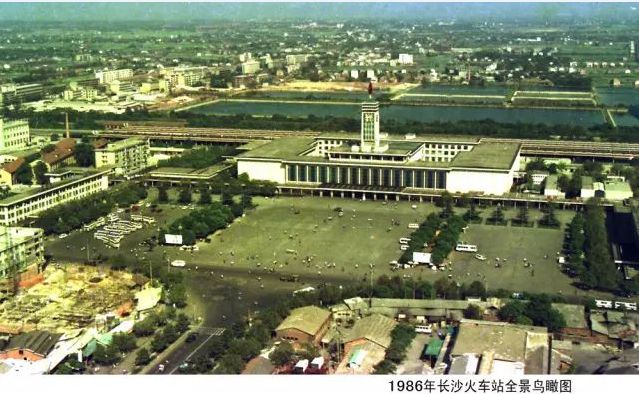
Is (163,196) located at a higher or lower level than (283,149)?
lower

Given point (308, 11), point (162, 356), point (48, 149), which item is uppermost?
point (308, 11)

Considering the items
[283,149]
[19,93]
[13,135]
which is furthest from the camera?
[19,93]

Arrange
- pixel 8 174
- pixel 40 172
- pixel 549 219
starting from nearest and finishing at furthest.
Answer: pixel 549 219 → pixel 8 174 → pixel 40 172

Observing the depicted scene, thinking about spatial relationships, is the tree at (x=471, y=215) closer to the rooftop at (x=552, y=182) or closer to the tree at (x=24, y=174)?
the rooftop at (x=552, y=182)

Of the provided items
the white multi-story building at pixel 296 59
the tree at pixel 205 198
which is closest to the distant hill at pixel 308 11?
the white multi-story building at pixel 296 59

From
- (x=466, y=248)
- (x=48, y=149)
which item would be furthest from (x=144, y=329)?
(x=48, y=149)

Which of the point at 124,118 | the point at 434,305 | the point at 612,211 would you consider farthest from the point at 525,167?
the point at 124,118

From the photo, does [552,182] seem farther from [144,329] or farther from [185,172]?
[144,329]
